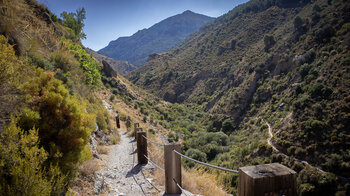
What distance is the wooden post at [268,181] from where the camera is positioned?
131cm

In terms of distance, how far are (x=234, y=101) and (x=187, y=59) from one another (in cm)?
4544

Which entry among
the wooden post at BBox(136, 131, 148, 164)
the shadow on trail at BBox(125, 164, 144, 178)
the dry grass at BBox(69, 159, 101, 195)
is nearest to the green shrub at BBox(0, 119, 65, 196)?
the dry grass at BBox(69, 159, 101, 195)

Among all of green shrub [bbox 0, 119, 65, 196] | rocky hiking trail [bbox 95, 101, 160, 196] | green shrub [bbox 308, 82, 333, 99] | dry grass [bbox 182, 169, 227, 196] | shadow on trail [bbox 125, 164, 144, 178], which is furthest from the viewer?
green shrub [bbox 308, 82, 333, 99]

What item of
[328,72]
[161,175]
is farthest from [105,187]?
[328,72]

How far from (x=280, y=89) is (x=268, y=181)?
4576 centimetres

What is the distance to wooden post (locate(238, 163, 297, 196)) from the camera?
1308 mm

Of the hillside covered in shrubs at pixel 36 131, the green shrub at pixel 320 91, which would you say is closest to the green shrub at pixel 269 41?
the green shrub at pixel 320 91

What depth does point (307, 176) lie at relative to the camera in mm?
22031

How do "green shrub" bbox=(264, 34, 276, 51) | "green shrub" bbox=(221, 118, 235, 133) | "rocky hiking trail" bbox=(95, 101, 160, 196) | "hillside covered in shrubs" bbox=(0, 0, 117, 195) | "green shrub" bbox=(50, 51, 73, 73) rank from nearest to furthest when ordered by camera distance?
"hillside covered in shrubs" bbox=(0, 0, 117, 195), "rocky hiking trail" bbox=(95, 101, 160, 196), "green shrub" bbox=(50, 51, 73, 73), "green shrub" bbox=(221, 118, 235, 133), "green shrub" bbox=(264, 34, 276, 51)

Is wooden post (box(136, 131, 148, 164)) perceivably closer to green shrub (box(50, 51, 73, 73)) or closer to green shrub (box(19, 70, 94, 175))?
green shrub (box(19, 70, 94, 175))

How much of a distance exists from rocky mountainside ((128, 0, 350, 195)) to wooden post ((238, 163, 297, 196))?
2644 cm

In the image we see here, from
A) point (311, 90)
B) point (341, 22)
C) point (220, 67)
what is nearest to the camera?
point (311, 90)

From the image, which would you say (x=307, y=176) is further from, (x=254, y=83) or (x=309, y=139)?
(x=254, y=83)

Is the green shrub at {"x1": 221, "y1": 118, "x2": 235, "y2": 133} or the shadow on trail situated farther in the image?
the green shrub at {"x1": 221, "y1": 118, "x2": 235, "y2": 133}
